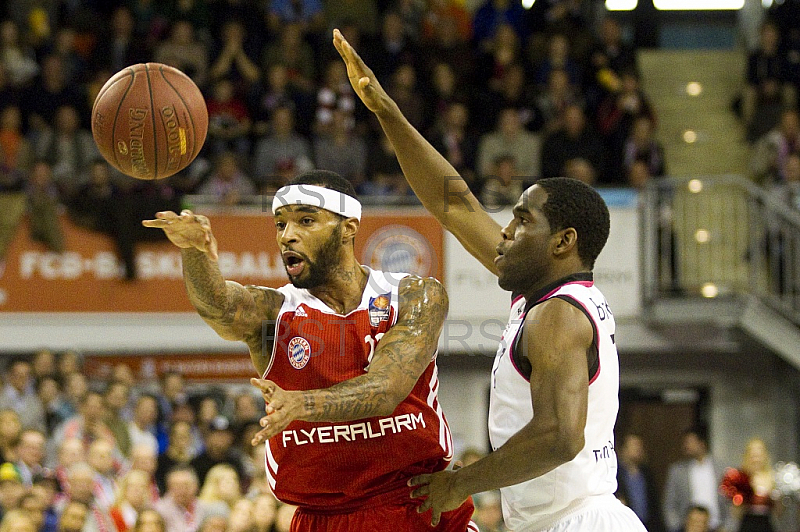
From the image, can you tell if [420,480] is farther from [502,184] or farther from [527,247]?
[502,184]

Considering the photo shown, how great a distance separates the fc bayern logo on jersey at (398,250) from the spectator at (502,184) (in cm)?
85

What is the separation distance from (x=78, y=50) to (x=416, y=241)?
4687 millimetres

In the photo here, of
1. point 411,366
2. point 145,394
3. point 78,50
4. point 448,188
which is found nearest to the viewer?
point 411,366

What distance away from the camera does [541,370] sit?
3.81m

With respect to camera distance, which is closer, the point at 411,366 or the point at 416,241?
the point at 411,366

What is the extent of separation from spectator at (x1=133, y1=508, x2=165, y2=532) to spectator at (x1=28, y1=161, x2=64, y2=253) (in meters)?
4.85

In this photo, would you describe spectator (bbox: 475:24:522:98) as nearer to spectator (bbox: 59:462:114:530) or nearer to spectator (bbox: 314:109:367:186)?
spectator (bbox: 314:109:367:186)

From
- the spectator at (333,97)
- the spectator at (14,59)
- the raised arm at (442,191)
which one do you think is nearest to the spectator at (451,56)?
the spectator at (333,97)

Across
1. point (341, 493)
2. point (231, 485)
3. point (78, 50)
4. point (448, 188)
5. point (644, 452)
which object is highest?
point (78, 50)

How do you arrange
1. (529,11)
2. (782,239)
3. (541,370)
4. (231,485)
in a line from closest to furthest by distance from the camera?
1. (541,370)
2. (231,485)
3. (782,239)
4. (529,11)

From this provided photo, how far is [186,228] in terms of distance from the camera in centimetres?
410

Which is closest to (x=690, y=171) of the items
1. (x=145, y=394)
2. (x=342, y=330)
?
(x=145, y=394)

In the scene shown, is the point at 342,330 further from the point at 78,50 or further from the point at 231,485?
the point at 78,50

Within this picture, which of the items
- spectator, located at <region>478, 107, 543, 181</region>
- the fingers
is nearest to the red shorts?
the fingers
